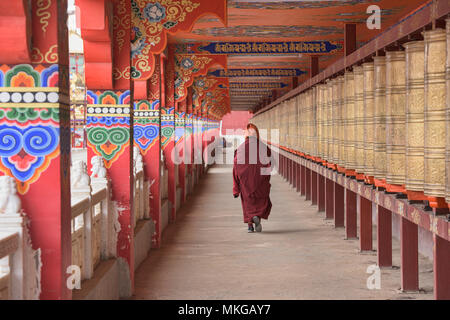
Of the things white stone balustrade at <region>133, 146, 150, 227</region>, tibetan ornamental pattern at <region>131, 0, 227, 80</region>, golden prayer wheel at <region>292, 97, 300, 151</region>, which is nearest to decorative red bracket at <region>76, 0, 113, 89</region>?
tibetan ornamental pattern at <region>131, 0, 227, 80</region>

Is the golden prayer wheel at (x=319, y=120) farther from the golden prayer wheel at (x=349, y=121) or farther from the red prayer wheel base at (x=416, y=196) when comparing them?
the red prayer wheel base at (x=416, y=196)

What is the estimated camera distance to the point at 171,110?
1149 centimetres

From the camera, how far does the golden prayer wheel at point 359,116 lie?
20.4 ft

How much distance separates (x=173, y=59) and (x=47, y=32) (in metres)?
7.80

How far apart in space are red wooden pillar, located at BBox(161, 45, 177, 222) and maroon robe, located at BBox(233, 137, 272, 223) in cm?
195

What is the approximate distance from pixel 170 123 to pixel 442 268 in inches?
303

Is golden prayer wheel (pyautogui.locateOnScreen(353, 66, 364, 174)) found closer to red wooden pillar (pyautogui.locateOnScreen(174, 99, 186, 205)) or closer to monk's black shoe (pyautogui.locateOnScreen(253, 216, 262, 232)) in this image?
monk's black shoe (pyautogui.locateOnScreen(253, 216, 262, 232))

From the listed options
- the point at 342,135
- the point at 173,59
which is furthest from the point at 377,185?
the point at 173,59

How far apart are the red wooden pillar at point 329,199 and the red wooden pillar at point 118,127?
5336mm

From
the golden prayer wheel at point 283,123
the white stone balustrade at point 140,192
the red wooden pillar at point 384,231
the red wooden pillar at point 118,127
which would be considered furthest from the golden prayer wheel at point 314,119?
the golden prayer wheel at point 283,123

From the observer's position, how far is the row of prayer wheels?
382 cm

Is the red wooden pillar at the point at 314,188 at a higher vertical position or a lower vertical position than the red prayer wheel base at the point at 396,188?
lower

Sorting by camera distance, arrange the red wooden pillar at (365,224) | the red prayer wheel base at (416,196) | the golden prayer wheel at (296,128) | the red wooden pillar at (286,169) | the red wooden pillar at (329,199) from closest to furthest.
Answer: the red prayer wheel base at (416,196), the red wooden pillar at (365,224), the red wooden pillar at (329,199), the golden prayer wheel at (296,128), the red wooden pillar at (286,169)
